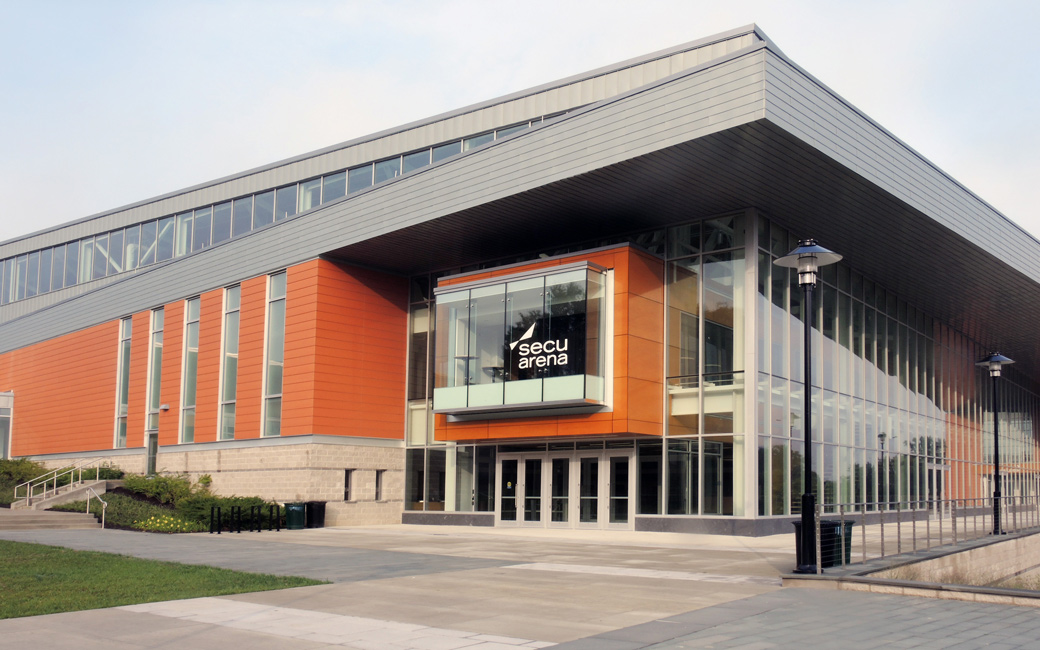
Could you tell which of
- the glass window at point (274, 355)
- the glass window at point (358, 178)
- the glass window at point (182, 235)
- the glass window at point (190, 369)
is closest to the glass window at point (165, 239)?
the glass window at point (182, 235)

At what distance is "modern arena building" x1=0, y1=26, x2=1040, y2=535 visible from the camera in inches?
942

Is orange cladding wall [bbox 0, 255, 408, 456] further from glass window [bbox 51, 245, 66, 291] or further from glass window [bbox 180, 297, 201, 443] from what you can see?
glass window [bbox 51, 245, 66, 291]

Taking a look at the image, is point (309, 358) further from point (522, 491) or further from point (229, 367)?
point (522, 491)

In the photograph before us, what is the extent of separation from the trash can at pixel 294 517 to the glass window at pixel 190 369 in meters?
9.16

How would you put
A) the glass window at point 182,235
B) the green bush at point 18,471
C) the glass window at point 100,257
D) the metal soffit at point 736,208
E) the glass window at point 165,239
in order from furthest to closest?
1. the glass window at point 100,257
2. the glass window at point 165,239
3. the glass window at point 182,235
4. the green bush at point 18,471
5. the metal soffit at point 736,208

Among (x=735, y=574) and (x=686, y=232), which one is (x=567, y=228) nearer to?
(x=686, y=232)

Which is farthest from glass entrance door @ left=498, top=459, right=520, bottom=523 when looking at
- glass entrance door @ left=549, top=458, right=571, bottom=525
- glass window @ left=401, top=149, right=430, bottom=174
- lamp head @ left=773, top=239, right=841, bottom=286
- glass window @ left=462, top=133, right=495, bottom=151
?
lamp head @ left=773, top=239, right=841, bottom=286

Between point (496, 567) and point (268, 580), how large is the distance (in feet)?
13.7

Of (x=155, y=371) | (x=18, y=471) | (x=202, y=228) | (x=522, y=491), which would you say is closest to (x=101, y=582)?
(x=522, y=491)

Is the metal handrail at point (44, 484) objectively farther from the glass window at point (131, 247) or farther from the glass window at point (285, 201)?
the glass window at point (131, 247)

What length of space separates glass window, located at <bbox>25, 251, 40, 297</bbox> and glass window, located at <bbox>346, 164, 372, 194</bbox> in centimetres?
2793

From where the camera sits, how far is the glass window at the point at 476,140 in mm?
39062

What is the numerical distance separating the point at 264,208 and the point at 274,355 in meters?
15.0

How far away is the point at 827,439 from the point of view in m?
28.3
